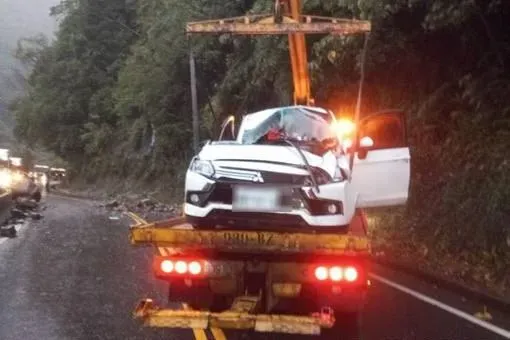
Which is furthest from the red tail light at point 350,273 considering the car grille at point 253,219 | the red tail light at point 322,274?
the car grille at point 253,219

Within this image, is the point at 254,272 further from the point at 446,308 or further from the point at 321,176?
the point at 446,308

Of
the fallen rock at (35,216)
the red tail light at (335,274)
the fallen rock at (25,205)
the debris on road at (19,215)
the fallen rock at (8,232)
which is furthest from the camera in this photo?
the fallen rock at (25,205)

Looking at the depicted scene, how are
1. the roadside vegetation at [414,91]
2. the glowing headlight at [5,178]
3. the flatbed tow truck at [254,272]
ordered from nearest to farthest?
the flatbed tow truck at [254,272], the roadside vegetation at [414,91], the glowing headlight at [5,178]

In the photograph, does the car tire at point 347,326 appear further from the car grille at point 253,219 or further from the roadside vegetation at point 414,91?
the roadside vegetation at point 414,91

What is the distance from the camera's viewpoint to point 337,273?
7.19 m

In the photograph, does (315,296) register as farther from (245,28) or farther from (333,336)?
(245,28)

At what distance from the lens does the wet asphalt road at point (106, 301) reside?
27.9 feet

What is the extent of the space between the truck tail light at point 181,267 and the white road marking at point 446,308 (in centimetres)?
330

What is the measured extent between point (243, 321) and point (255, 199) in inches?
47.6

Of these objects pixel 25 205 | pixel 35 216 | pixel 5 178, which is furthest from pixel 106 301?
pixel 25 205

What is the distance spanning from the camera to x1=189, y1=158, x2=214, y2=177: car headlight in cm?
782

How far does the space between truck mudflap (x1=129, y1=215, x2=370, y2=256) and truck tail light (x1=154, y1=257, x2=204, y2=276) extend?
126mm

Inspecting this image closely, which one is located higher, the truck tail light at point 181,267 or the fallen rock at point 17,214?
the fallen rock at point 17,214

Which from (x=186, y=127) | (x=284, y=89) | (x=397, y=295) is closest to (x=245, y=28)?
(x=397, y=295)
